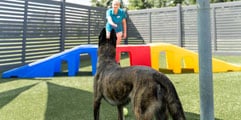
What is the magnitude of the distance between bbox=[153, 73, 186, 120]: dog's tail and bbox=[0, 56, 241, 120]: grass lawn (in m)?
1.14

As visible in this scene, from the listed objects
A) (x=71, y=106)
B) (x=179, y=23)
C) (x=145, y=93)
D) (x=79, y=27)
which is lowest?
(x=71, y=106)

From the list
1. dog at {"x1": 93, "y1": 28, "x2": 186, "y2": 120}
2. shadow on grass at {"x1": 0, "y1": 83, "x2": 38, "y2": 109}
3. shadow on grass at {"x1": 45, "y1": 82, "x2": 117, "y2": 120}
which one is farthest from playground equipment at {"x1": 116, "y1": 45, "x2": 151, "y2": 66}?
dog at {"x1": 93, "y1": 28, "x2": 186, "y2": 120}

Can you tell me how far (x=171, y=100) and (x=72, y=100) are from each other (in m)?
2.28

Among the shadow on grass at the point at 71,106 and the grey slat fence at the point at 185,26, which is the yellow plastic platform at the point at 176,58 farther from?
the grey slat fence at the point at 185,26

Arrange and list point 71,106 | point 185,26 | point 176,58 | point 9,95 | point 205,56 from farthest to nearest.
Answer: point 185,26, point 176,58, point 9,95, point 71,106, point 205,56

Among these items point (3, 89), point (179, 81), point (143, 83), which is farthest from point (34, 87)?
point (143, 83)

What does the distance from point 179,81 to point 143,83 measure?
335 cm

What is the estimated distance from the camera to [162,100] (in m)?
1.50

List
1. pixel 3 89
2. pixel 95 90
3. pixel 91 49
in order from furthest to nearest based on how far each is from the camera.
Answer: pixel 91 49
pixel 3 89
pixel 95 90

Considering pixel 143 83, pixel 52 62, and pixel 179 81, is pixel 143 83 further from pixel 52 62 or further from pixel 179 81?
pixel 52 62

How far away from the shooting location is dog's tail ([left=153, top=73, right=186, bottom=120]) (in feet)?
4.77

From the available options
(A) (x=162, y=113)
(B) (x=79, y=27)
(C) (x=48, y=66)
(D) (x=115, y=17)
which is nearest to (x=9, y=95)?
(C) (x=48, y=66)

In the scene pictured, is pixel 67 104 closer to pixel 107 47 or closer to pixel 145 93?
pixel 107 47

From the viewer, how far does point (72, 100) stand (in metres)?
3.50
